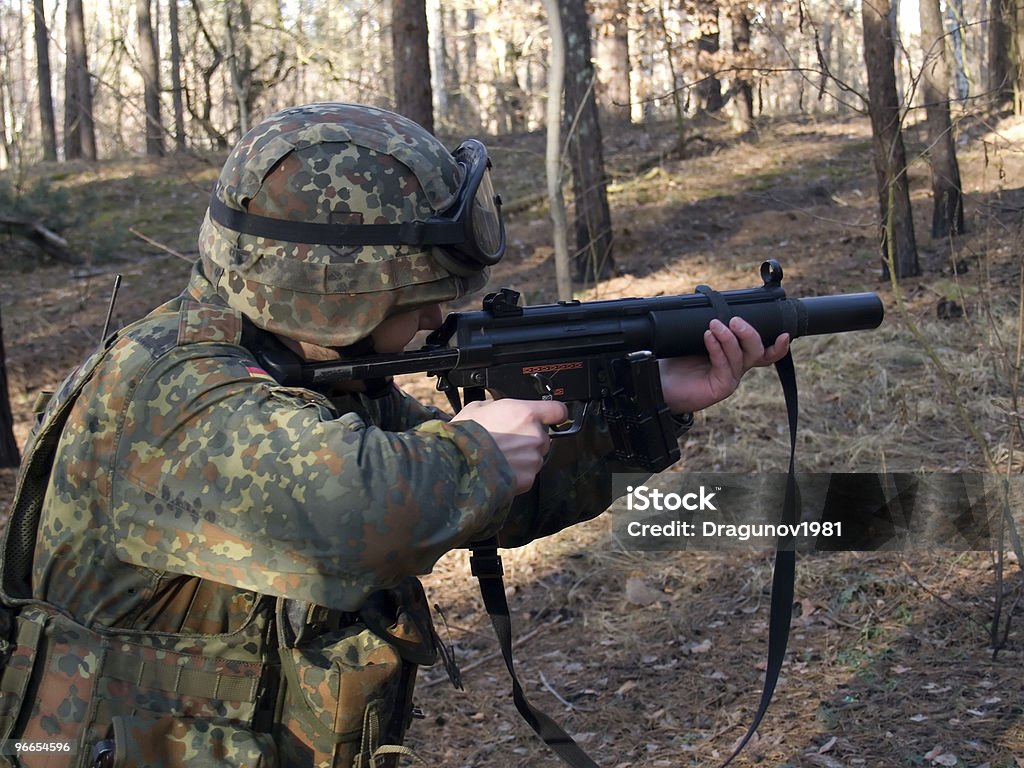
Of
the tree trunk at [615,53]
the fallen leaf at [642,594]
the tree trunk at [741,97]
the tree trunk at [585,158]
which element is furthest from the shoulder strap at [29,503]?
the tree trunk at [741,97]

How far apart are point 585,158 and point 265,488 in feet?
30.8

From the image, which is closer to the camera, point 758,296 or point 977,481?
point 758,296

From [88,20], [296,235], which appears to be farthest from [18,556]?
[88,20]

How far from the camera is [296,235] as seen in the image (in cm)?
200

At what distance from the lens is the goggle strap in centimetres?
200

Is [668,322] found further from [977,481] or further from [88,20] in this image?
[88,20]

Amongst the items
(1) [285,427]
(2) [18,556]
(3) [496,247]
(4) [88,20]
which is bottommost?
(2) [18,556]

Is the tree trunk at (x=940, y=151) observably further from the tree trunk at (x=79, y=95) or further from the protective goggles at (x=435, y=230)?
the tree trunk at (x=79, y=95)

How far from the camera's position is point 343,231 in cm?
201

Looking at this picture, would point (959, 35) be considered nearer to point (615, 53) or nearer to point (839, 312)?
point (839, 312)

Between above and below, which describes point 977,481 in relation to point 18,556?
below

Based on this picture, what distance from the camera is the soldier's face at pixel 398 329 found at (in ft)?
7.14

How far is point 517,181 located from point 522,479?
1393 cm

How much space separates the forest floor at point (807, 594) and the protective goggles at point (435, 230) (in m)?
2.44
